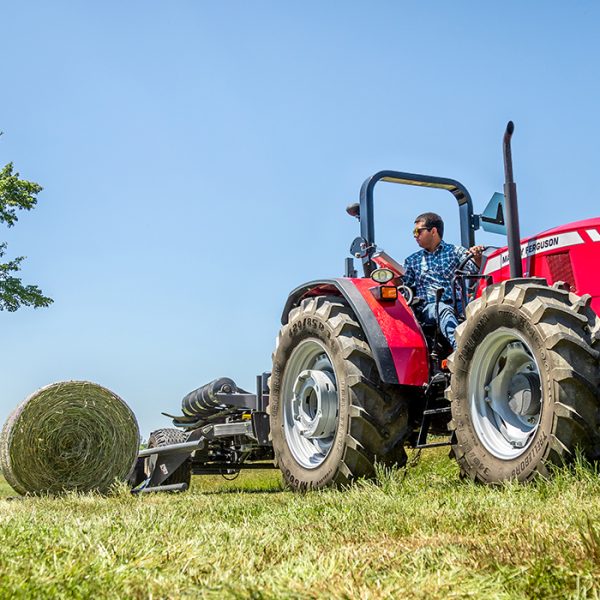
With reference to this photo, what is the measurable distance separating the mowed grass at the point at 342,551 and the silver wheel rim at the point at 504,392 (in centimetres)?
51

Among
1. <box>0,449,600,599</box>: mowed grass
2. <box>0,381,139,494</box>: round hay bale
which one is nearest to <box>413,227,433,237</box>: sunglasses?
<box>0,449,600,599</box>: mowed grass

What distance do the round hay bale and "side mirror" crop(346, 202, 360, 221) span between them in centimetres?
333

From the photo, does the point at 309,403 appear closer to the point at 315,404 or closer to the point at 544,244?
the point at 315,404

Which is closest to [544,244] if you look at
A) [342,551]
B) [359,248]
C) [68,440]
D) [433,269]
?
[433,269]

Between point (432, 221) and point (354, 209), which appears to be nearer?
point (432, 221)

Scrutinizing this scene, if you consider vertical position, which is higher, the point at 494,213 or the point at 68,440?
the point at 494,213

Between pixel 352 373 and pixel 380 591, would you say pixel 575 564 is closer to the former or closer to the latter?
pixel 380 591

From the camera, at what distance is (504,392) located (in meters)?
4.53

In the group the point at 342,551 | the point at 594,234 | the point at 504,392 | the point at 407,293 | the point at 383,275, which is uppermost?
the point at 594,234

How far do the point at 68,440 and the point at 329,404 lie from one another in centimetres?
353

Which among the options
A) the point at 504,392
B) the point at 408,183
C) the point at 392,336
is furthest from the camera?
the point at 408,183

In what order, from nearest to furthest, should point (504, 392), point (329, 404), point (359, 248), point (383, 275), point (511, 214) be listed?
1. point (504, 392)
2. point (511, 214)
3. point (383, 275)
4. point (329, 404)
5. point (359, 248)

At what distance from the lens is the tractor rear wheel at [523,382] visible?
12.8 feet

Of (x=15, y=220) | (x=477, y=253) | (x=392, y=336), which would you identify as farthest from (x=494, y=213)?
(x=15, y=220)
